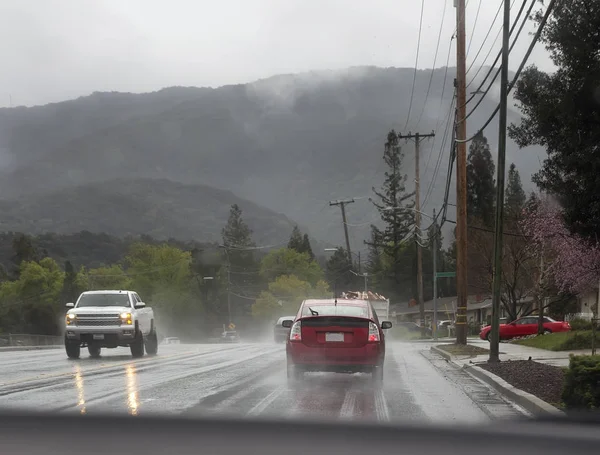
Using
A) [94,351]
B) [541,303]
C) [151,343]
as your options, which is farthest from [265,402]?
[541,303]

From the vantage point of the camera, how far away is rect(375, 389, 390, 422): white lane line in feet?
34.4

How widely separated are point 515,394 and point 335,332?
376cm

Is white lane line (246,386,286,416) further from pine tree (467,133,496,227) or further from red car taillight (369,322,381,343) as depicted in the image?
pine tree (467,133,496,227)

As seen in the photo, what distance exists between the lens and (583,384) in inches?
415

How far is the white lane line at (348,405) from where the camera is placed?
1060 cm


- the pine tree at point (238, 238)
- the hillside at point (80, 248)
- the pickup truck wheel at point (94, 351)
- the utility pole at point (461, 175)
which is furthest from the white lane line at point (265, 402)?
the hillside at point (80, 248)

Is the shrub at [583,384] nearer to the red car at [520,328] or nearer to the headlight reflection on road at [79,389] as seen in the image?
the headlight reflection on road at [79,389]

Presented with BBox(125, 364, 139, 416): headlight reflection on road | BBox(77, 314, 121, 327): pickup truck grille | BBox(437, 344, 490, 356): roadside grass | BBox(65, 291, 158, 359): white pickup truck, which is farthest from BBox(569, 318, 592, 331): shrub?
BBox(125, 364, 139, 416): headlight reflection on road

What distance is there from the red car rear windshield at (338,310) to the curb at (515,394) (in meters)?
2.80

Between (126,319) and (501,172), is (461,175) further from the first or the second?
(126,319)

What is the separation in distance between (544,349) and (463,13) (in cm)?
1230

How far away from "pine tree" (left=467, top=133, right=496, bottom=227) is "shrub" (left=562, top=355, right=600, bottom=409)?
8607 centimetres

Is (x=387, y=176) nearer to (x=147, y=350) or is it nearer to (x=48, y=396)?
(x=147, y=350)

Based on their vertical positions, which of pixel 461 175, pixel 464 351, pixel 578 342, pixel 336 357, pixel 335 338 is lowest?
pixel 464 351
